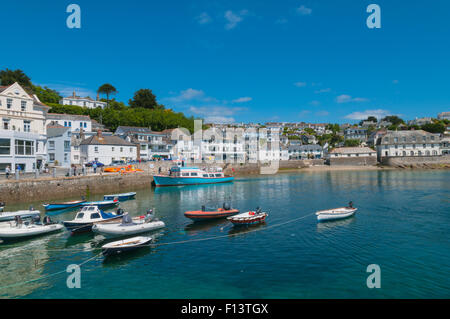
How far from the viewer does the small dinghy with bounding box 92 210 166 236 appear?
66.6ft

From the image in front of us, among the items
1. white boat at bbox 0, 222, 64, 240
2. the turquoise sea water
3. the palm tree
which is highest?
the palm tree

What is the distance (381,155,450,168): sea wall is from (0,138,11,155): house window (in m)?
116

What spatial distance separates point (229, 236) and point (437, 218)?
21165 mm

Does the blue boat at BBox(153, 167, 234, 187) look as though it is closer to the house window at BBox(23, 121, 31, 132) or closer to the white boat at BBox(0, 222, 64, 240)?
the house window at BBox(23, 121, 31, 132)

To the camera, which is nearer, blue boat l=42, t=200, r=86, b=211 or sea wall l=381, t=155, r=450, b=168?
blue boat l=42, t=200, r=86, b=211

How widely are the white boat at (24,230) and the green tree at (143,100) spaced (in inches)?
4301

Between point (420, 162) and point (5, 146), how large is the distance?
124422mm

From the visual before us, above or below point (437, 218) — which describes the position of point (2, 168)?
above

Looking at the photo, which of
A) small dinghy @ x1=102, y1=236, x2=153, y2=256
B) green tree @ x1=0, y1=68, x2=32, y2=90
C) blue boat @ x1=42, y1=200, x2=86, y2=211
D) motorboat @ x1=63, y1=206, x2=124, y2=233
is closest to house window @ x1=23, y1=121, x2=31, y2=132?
blue boat @ x1=42, y1=200, x2=86, y2=211

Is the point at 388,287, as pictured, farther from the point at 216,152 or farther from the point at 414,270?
the point at 216,152

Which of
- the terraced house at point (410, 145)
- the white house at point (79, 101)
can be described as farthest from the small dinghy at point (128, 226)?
the terraced house at point (410, 145)
